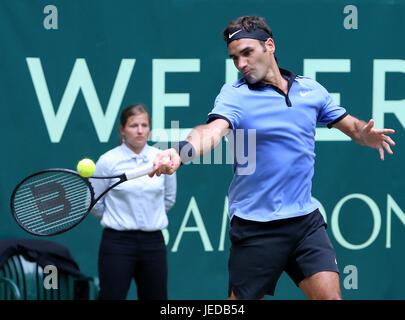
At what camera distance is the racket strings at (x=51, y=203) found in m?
3.89

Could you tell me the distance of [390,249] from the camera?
5160 mm

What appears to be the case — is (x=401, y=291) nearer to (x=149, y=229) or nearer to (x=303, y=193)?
(x=149, y=229)

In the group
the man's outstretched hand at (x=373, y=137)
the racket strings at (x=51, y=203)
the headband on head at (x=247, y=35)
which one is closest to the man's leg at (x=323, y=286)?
the man's outstretched hand at (x=373, y=137)

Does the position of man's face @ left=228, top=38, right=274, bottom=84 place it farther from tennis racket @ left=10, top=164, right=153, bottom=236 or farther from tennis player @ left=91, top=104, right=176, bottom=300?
tennis player @ left=91, top=104, right=176, bottom=300

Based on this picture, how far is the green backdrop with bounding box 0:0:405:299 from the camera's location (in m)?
4.98

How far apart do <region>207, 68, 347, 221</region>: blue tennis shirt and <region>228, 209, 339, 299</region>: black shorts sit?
5cm

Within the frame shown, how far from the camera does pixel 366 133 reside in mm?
3309

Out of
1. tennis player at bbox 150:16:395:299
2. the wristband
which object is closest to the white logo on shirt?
tennis player at bbox 150:16:395:299

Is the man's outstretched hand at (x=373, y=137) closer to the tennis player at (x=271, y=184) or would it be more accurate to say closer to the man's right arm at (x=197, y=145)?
the tennis player at (x=271, y=184)

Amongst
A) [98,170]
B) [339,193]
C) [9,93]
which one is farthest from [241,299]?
[9,93]

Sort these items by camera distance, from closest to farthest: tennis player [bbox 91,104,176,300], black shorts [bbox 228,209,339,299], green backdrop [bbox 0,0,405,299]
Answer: black shorts [bbox 228,209,339,299] → tennis player [bbox 91,104,176,300] → green backdrop [bbox 0,0,405,299]

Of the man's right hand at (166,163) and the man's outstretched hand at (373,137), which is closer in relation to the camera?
the man's right hand at (166,163)
